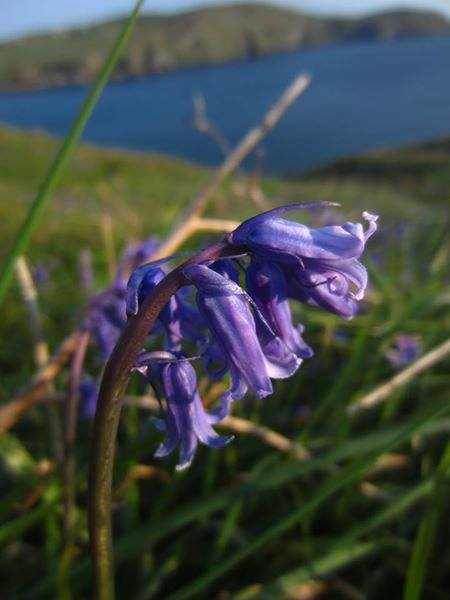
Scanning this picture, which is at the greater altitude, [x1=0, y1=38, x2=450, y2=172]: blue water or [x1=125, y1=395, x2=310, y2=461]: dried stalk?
[x1=125, y1=395, x2=310, y2=461]: dried stalk

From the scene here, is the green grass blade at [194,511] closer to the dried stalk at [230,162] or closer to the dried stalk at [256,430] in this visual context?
the dried stalk at [256,430]

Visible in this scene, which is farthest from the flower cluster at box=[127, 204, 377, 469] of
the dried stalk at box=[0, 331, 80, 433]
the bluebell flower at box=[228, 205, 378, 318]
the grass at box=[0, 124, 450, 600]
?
the dried stalk at box=[0, 331, 80, 433]

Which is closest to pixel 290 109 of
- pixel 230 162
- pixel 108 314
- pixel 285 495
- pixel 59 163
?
pixel 230 162

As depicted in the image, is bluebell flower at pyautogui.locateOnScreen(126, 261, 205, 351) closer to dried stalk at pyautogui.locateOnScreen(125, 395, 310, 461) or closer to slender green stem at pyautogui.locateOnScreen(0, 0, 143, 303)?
slender green stem at pyautogui.locateOnScreen(0, 0, 143, 303)

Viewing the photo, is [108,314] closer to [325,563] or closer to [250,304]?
[325,563]

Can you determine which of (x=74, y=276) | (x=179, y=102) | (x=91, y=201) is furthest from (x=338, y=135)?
(x=74, y=276)

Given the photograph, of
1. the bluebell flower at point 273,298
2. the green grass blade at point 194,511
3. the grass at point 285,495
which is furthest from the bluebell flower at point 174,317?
the green grass blade at point 194,511

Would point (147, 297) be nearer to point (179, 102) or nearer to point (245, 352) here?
point (245, 352)

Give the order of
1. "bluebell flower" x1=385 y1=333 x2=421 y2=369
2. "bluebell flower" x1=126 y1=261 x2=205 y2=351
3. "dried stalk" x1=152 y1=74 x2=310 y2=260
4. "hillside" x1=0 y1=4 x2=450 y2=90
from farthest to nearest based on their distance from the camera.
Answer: "hillside" x1=0 y1=4 x2=450 y2=90 → "bluebell flower" x1=385 y1=333 x2=421 y2=369 → "dried stalk" x1=152 y1=74 x2=310 y2=260 → "bluebell flower" x1=126 y1=261 x2=205 y2=351
